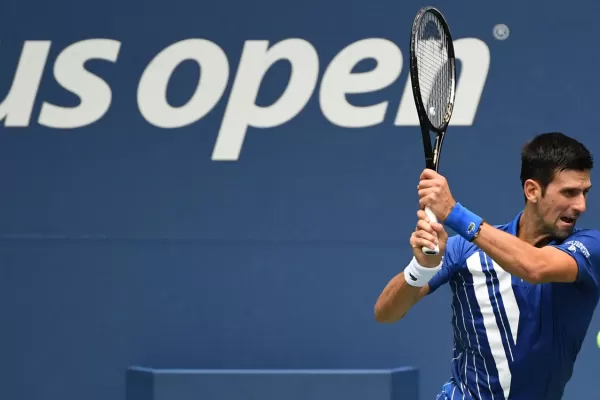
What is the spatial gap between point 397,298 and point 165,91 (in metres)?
2.25

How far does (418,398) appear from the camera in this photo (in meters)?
5.58

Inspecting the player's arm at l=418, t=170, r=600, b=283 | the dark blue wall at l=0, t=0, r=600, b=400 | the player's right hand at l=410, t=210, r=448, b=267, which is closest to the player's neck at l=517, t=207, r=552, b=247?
the player's arm at l=418, t=170, r=600, b=283

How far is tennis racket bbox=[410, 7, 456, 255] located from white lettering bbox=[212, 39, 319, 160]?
1.57 metres

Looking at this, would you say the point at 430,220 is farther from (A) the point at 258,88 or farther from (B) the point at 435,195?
(A) the point at 258,88

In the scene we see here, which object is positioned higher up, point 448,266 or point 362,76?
point 362,76

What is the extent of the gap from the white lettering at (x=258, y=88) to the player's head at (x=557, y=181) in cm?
208

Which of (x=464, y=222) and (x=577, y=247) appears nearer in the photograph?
(x=464, y=222)

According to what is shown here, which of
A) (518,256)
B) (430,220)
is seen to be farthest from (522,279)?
(430,220)

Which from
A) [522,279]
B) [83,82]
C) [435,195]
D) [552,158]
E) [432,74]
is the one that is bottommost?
[522,279]

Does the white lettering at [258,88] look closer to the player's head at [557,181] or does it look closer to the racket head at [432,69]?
the racket head at [432,69]

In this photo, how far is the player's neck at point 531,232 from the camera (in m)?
3.72

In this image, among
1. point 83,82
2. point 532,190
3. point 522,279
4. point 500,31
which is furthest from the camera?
point 83,82

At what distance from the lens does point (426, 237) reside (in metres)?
3.41

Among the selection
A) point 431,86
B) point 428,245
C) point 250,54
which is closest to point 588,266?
point 428,245
